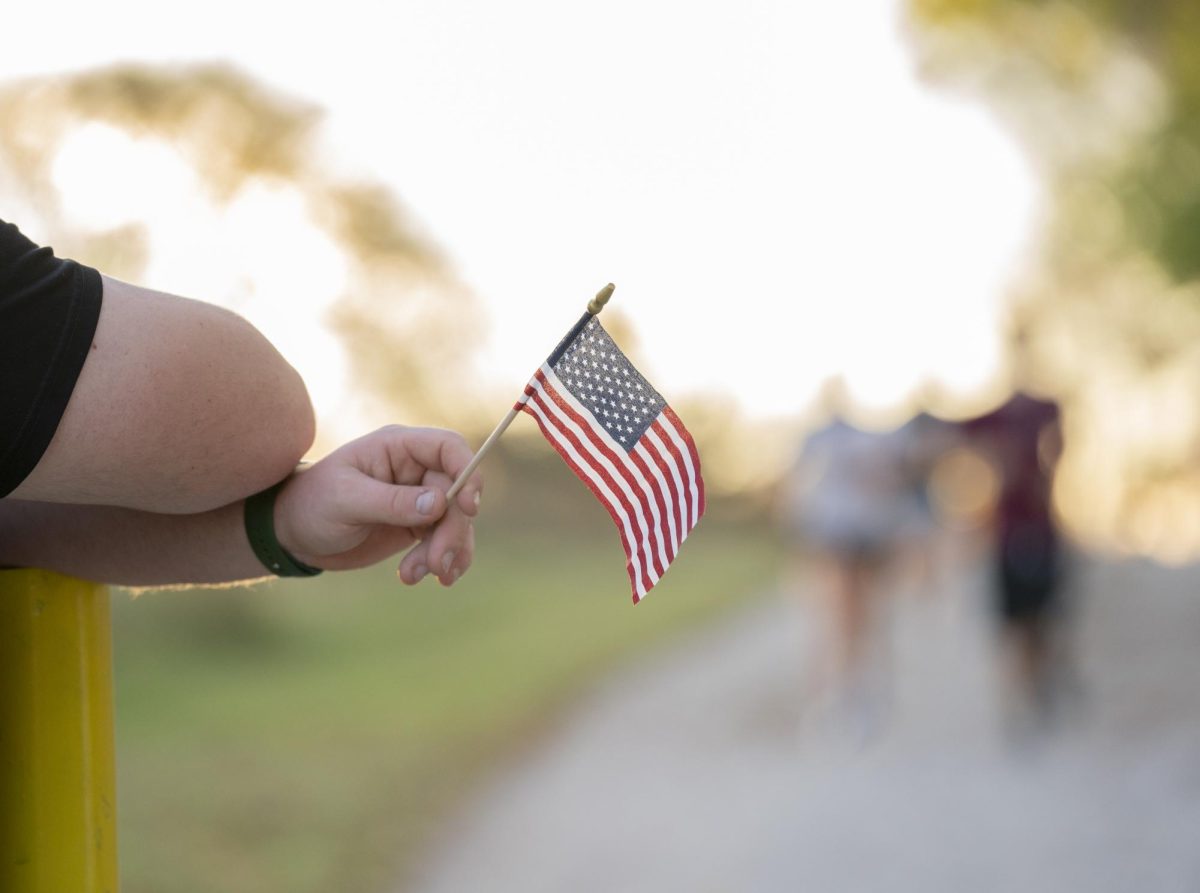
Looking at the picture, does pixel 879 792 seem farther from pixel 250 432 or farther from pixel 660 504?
pixel 250 432

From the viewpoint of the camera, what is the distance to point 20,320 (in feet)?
3.63

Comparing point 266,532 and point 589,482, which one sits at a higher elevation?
point 589,482

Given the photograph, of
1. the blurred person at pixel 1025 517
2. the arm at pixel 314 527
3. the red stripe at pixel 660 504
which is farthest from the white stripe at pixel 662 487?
the blurred person at pixel 1025 517

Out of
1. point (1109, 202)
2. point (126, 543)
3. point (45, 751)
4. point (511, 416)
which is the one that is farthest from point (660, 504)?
point (1109, 202)

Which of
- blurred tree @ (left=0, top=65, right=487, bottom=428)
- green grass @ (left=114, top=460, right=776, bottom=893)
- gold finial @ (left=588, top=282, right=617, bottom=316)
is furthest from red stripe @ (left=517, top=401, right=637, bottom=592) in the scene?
blurred tree @ (left=0, top=65, right=487, bottom=428)

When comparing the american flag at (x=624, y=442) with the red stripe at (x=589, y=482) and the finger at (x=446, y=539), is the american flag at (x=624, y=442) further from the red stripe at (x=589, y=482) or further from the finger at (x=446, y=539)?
the finger at (x=446, y=539)

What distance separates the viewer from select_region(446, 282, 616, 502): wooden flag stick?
53.6 inches

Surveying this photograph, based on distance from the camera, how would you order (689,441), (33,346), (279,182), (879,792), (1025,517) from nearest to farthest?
(33,346) → (689,441) → (879,792) → (1025,517) → (279,182)

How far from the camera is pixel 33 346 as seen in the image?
1.11 meters

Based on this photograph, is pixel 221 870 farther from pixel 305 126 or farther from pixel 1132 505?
pixel 1132 505

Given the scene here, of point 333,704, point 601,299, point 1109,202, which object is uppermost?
point 1109,202

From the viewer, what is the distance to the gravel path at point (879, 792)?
577cm

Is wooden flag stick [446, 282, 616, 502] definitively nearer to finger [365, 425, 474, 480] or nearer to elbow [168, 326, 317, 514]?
finger [365, 425, 474, 480]

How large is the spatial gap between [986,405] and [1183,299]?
203 inches
